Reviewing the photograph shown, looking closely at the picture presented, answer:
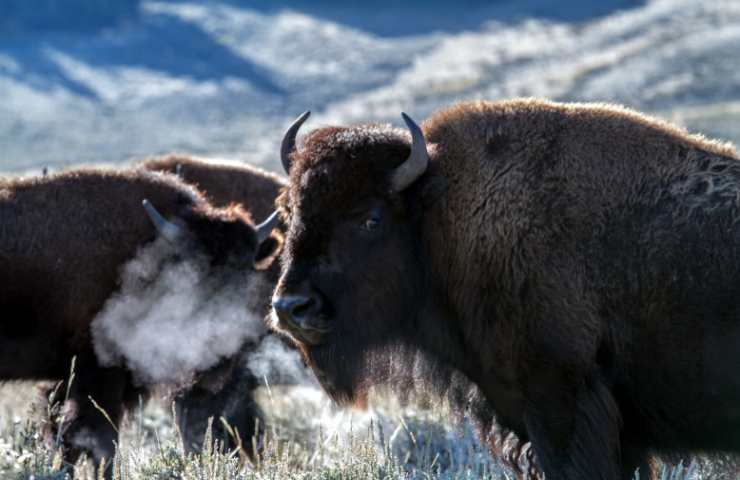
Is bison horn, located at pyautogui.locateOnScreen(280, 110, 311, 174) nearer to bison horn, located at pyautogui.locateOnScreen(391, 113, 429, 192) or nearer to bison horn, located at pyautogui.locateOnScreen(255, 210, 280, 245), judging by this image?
bison horn, located at pyautogui.locateOnScreen(391, 113, 429, 192)

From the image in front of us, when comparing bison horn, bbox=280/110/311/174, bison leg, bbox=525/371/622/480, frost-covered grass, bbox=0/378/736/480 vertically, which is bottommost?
frost-covered grass, bbox=0/378/736/480

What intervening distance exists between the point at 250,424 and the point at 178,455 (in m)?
2.39

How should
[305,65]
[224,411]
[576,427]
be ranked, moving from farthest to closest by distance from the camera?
[305,65] < [224,411] < [576,427]

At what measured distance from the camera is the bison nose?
187 inches

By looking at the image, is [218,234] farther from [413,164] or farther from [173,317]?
[413,164]

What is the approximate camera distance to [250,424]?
7.92 meters

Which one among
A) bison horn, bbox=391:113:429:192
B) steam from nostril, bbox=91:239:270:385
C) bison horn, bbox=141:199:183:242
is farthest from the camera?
bison horn, bbox=141:199:183:242

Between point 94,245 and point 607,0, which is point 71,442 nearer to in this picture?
point 94,245

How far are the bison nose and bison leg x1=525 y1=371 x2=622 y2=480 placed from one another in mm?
1009

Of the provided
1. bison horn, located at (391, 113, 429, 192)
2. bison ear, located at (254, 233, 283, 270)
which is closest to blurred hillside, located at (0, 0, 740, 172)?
bison ear, located at (254, 233, 283, 270)

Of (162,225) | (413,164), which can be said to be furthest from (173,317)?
(413,164)

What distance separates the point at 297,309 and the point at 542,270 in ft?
3.50

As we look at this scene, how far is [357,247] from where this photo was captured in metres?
4.96

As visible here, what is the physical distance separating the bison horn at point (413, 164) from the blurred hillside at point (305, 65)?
28652mm
